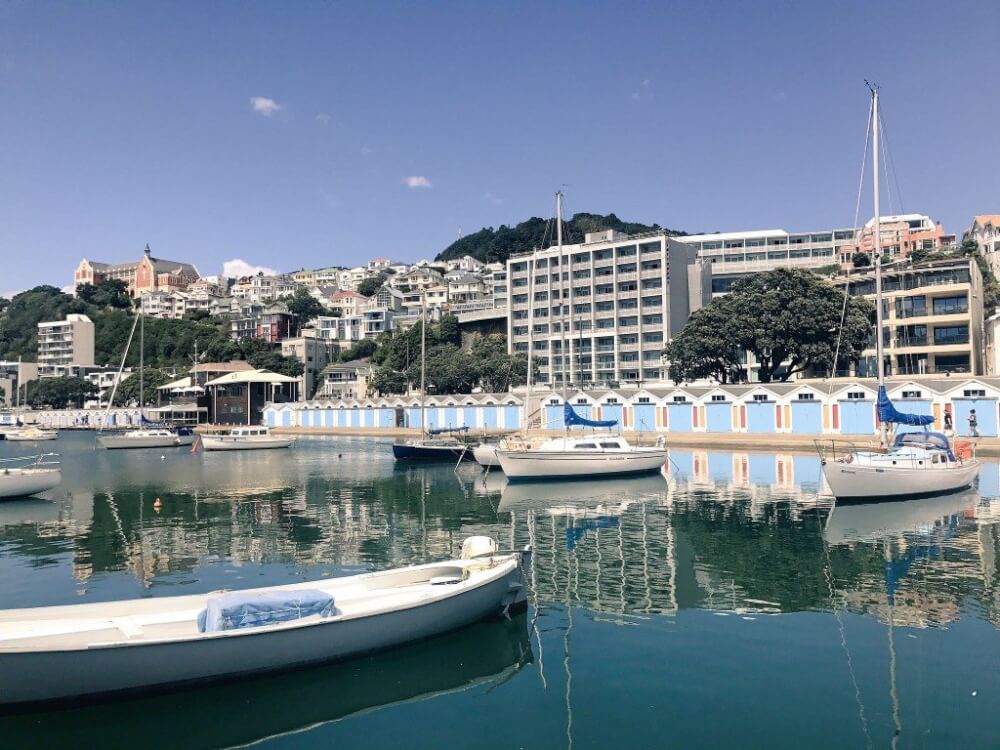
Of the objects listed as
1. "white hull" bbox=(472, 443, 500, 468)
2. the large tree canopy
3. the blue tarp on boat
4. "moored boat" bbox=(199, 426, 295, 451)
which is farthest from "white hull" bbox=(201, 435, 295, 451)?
the blue tarp on boat

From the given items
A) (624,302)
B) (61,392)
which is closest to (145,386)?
(61,392)

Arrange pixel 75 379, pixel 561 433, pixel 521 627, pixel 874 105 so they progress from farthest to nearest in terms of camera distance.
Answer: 1. pixel 75 379
2. pixel 561 433
3. pixel 874 105
4. pixel 521 627

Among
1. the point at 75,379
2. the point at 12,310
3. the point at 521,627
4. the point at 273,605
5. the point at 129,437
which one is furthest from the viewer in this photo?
the point at 12,310

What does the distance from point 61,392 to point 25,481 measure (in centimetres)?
14048

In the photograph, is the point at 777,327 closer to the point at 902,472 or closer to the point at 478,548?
the point at 902,472

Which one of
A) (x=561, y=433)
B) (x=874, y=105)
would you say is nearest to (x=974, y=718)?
(x=874, y=105)

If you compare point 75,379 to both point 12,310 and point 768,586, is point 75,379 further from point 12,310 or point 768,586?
point 768,586

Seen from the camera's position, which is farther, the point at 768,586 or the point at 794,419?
the point at 794,419

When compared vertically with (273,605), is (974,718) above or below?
below

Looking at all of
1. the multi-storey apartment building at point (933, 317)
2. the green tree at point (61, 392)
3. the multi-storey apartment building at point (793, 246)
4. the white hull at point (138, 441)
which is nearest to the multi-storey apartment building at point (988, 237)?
the multi-storey apartment building at point (793, 246)

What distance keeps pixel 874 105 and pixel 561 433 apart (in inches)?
1230

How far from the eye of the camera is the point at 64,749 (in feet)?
36.4

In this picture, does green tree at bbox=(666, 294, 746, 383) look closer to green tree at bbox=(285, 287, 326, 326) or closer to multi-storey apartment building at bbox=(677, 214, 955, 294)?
multi-storey apartment building at bbox=(677, 214, 955, 294)

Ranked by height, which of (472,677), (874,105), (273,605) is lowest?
(472,677)
